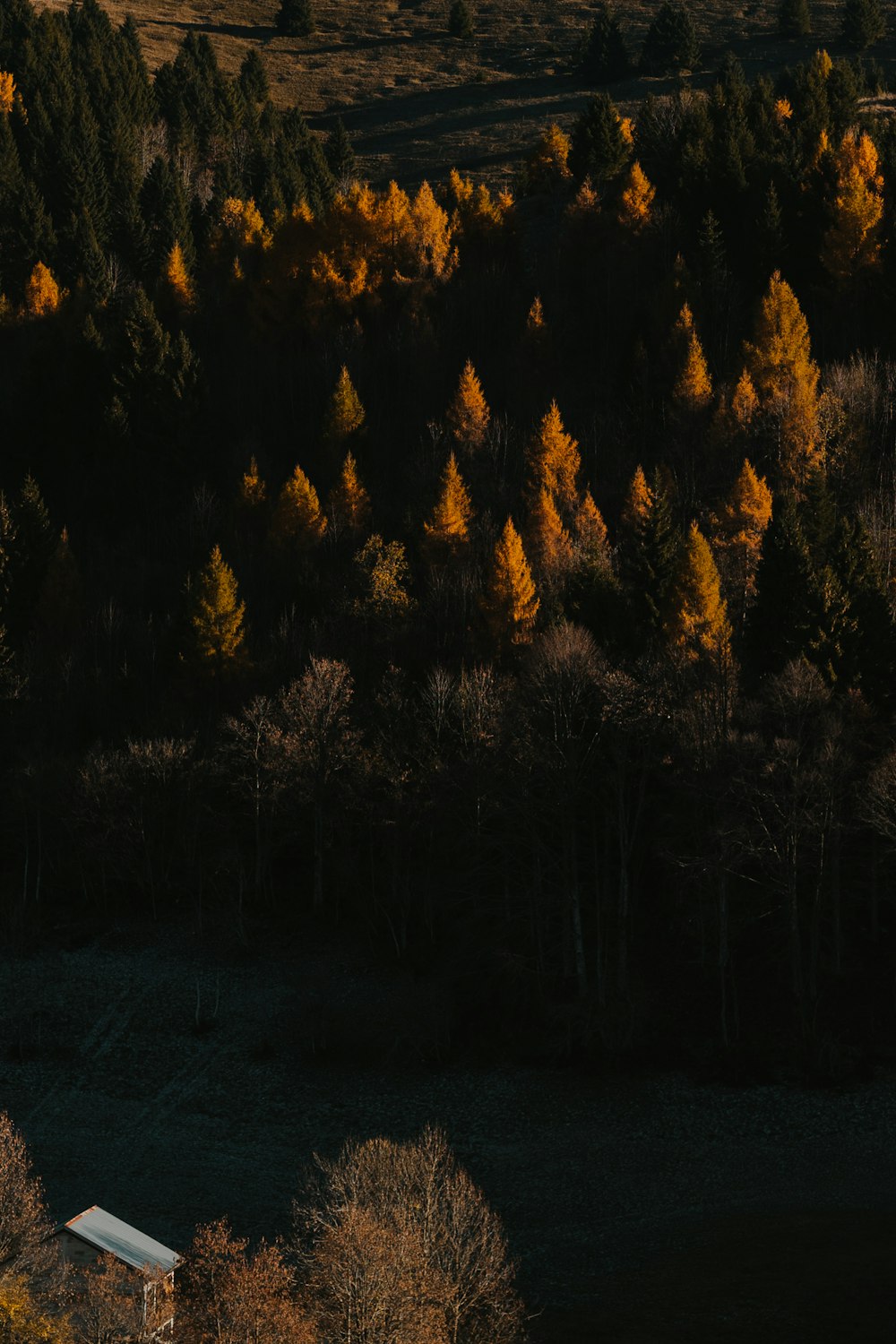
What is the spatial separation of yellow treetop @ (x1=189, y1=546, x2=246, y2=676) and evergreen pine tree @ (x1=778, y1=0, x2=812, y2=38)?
11559cm

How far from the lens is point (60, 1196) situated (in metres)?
46.4

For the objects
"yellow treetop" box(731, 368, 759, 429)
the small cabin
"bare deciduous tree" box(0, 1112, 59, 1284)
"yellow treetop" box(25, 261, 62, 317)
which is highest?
"yellow treetop" box(25, 261, 62, 317)

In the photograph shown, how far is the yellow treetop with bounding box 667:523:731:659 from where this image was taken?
6210 centimetres

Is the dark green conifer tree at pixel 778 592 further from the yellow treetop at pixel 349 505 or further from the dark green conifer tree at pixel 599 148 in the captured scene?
the dark green conifer tree at pixel 599 148

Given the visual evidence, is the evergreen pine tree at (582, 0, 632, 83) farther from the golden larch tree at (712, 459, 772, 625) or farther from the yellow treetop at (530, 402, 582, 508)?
the golden larch tree at (712, 459, 772, 625)

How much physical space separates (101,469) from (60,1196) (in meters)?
55.1

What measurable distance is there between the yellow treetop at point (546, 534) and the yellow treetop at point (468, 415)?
37.9 feet

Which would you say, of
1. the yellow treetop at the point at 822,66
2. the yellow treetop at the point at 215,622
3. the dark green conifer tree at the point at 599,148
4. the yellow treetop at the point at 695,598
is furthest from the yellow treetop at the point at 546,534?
the yellow treetop at the point at 822,66

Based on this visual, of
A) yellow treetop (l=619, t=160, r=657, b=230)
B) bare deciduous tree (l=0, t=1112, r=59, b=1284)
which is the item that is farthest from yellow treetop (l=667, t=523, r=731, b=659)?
yellow treetop (l=619, t=160, r=657, b=230)

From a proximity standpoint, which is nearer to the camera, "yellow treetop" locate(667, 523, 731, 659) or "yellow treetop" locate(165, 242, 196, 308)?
"yellow treetop" locate(667, 523, 731, 659)

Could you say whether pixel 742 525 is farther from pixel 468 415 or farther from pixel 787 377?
pixel 468 415

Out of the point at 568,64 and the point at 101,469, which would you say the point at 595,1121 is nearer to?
the point at 101,469

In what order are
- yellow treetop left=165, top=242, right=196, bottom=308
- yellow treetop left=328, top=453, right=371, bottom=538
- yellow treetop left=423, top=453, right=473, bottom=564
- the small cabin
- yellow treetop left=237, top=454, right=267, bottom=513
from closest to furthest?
the small cabin
yellow treetop left=423, top=453, right=473, bottom=564
yellow treetop left=328, top=453, right=371, bottom=538
yellow treetop left=237, top=454, right=267, bottom=513
yellow treetop left=165, top=242, right=196, bottom=308

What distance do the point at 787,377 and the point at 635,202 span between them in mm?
28012
